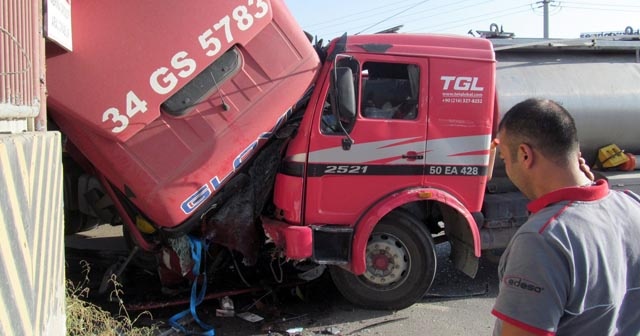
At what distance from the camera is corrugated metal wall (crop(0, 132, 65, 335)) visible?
2.25 m

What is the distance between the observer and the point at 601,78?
18.9 ft

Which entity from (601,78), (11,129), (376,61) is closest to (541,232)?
(11,129)

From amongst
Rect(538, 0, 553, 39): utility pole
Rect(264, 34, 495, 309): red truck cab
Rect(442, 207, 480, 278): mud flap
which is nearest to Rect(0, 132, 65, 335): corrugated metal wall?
Rect(264, 34, 495, 309): red truck cab

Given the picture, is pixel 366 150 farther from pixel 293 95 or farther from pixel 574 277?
pixel 574 277

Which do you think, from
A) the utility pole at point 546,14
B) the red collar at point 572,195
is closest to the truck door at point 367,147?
the red collar at point 572,195

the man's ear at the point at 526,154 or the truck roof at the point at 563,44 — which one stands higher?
the truck roof at the point at 563,44

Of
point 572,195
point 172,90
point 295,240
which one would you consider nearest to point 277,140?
point 295,240

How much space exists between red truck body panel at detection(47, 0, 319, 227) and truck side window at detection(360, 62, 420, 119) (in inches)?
21.5

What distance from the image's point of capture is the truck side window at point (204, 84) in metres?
4.12

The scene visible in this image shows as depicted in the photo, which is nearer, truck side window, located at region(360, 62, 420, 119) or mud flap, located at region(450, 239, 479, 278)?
truck side window, located at region(360, 62, 420, 119)

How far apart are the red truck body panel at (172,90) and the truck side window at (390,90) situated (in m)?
0.55

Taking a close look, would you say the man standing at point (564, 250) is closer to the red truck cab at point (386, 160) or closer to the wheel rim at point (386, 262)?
the red truck cab at point (386, 160)

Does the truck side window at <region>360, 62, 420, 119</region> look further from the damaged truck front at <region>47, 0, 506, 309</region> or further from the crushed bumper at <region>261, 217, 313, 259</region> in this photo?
the crushed bumper at <region>261, 217, 313, 259</region>

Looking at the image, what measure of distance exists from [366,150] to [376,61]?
789mm
